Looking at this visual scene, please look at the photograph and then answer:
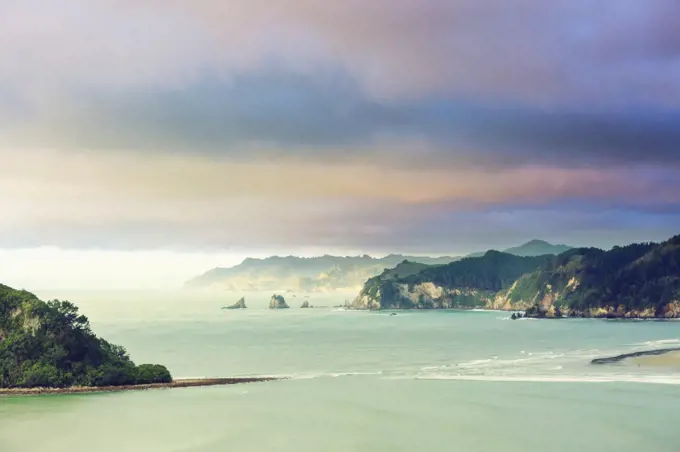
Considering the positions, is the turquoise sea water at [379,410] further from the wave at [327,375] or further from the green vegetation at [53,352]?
the green vegetation at [53,352]

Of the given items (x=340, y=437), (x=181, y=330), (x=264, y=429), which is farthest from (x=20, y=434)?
(x=181, y=330)

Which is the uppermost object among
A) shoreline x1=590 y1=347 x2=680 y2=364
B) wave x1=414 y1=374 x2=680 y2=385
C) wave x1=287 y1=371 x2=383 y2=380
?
wave x1=287 y1=371 x2=383 y2=380

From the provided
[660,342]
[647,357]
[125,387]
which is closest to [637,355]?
[647,357]

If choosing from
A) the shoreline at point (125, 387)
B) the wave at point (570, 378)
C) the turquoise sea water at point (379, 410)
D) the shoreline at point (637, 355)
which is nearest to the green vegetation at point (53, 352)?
the shoreline at point (125, 387)

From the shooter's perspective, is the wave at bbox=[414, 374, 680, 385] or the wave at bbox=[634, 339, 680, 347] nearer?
the wave at bbox=[414, 374, 680, 385]

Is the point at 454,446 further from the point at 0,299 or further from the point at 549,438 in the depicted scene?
the point at 0,299

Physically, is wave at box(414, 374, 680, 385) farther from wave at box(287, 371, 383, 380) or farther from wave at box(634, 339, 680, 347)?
wave at box(634, 339, 680, 347)

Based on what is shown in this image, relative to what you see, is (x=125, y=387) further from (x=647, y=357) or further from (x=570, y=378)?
(x=647, y=357)

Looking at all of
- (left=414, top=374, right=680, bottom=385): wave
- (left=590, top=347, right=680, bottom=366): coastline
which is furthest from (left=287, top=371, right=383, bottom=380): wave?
(left=590, top=347, right=680, bottom=366): coastline
